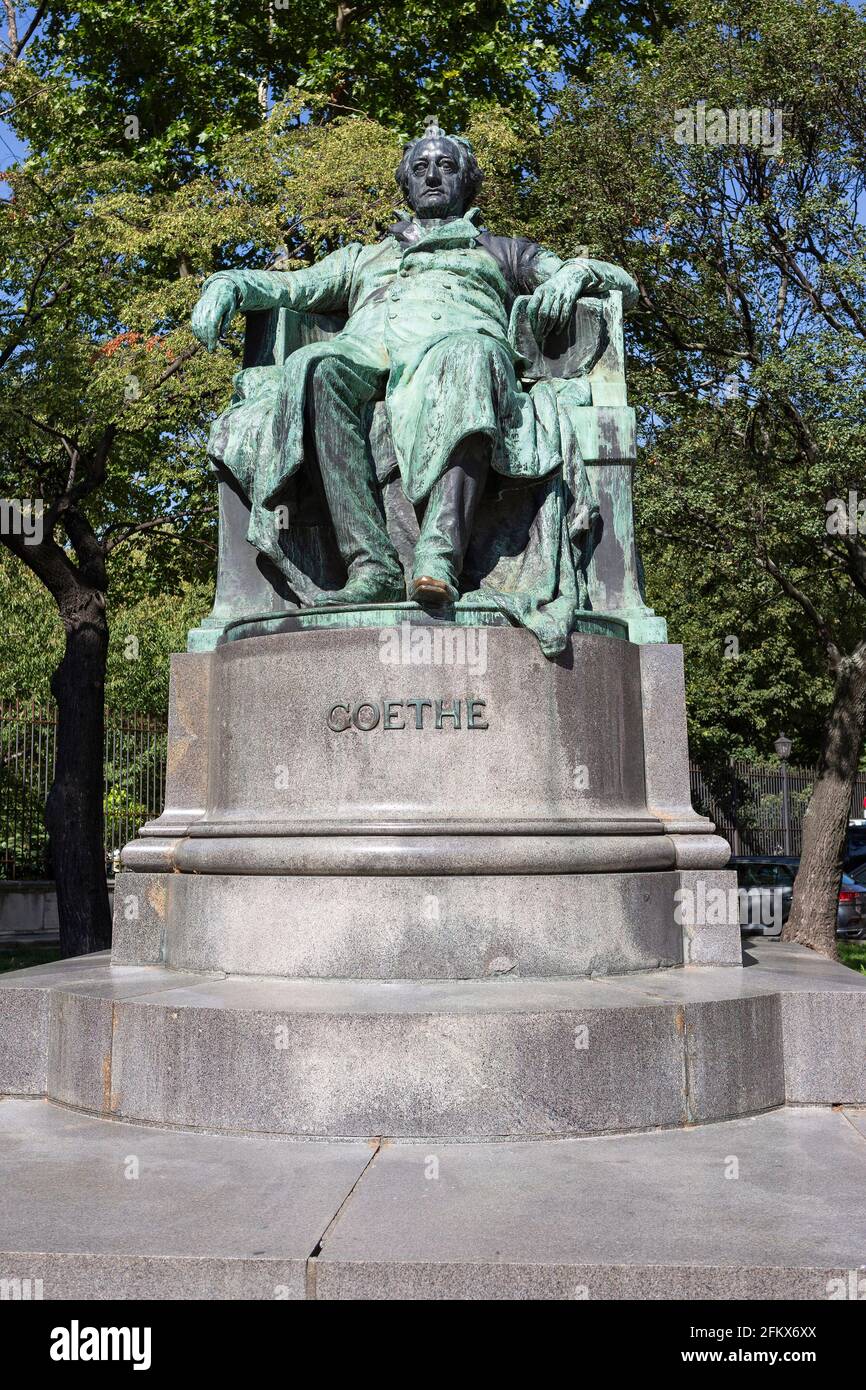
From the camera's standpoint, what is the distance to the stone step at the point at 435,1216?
10.1ft

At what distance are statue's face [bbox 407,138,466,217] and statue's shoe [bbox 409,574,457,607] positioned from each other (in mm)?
2641

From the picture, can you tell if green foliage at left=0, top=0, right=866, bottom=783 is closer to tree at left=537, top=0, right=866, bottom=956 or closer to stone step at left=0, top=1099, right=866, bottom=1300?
tree at left=537, top=0, right=866, bottom=956

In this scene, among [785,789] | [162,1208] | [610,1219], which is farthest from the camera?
[785,789]

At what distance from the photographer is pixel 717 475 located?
16188 mm

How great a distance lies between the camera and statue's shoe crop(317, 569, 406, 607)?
6109 millimetres

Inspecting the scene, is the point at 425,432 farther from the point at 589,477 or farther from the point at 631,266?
the point at 631,266

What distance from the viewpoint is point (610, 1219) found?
135 inches

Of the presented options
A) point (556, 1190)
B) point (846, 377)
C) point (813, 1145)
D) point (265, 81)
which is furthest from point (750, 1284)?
point (265, 81)

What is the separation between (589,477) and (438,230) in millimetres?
1568

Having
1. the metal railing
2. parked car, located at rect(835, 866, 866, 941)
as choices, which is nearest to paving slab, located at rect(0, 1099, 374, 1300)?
parked car, located at rect(835, 866, 866, 941)

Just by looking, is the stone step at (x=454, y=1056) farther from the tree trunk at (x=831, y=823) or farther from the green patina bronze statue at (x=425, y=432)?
the tree trunk at (x=831, y=823)

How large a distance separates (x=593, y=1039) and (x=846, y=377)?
12.6 metres

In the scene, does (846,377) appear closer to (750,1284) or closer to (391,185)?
(391,185)

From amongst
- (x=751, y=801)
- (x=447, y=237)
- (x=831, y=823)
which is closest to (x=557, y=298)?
(x=447, y=237)
